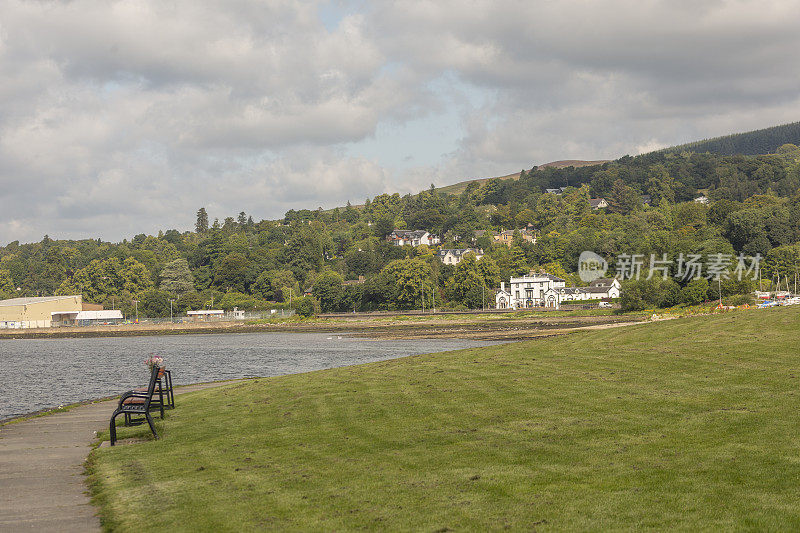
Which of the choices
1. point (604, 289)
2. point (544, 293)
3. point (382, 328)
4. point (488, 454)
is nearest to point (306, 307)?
point (382, 328)

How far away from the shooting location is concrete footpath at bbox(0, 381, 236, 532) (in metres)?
10.5

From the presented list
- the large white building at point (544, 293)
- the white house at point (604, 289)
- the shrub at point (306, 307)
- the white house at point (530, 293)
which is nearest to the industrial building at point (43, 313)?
the shrub at point (306, 307)

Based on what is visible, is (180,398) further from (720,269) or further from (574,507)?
(720,269)

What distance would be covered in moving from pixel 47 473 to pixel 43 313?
173m

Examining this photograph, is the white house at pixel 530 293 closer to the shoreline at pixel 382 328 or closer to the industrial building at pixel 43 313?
the shoreline at pixel 382 328

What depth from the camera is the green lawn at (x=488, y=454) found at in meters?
9.29

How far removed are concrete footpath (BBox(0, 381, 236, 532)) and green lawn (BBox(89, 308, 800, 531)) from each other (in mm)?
450

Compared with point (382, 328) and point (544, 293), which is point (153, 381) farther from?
point (544, 293)

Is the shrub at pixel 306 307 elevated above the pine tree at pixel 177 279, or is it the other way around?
the pine tree at pixel 177 279

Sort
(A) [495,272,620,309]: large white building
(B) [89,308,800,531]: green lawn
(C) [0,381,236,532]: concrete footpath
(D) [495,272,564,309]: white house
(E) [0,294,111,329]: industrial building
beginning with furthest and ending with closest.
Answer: (E) [0,294,111,329]: industrial building, (D) [495,272,564,309]: white house, (A) [495,272,620,309]: large white building, (C) [0,381,236,532]: concrete footpath, (B) [89,308,800,531]: green lawn

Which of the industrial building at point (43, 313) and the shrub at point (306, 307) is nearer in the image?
the shrub at point (306, 307)

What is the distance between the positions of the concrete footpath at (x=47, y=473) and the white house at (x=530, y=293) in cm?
13251

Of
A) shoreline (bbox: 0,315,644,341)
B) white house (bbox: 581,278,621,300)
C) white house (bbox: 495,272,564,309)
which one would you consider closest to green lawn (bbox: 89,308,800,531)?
shoreline (bbox: 0,315,644,341)

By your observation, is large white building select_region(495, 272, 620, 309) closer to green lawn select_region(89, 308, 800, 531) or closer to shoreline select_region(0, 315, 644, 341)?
shoreline select_region(0, 315, 644, 341)
